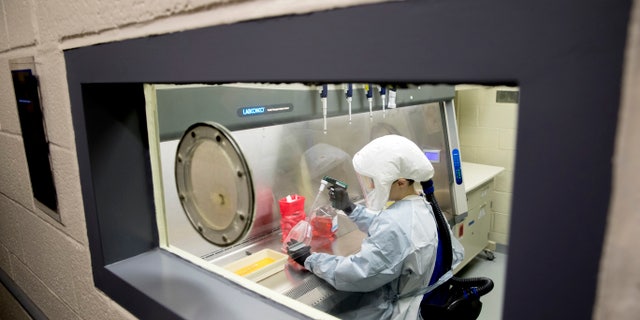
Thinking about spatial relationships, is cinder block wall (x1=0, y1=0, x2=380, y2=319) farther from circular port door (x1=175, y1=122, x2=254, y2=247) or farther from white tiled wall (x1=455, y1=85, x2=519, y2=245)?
white tiled wall (x1=455, y1=85, x2=519, y2=245)

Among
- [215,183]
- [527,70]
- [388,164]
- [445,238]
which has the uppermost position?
[527,70]

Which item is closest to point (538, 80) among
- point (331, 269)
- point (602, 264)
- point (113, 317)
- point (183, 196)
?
point (602, 264)

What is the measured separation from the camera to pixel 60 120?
1.00 metres

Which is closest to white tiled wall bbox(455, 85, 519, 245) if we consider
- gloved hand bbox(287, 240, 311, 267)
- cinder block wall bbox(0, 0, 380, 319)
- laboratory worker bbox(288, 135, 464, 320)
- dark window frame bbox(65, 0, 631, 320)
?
laboratory worker bbox(288, 135, 464, 320)

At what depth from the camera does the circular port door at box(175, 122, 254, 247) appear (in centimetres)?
66

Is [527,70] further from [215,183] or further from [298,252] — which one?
[298,252]

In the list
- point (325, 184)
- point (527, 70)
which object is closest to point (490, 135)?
point (325, 184)

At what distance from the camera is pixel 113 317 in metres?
1.02

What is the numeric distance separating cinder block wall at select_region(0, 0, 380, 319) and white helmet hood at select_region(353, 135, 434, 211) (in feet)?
4.54

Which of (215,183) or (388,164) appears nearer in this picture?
(215,183)

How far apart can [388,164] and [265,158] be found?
0.65 meters

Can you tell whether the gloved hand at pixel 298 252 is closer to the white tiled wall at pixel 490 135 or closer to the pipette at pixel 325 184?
the pipette at pixel 325 184

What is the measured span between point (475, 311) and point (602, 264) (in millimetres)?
2239

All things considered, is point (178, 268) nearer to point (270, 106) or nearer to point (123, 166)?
point (123, 166)
